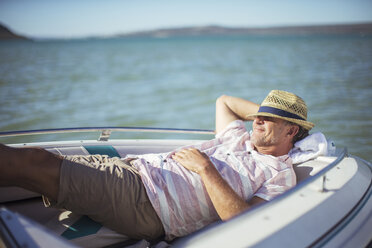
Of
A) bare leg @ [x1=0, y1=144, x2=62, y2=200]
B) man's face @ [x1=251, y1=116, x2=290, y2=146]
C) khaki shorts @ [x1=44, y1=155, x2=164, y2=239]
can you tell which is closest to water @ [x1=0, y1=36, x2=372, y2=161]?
man's face @ [x1=251, y1=116, x2=290, y2=146]

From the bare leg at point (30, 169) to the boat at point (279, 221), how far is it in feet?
0.52

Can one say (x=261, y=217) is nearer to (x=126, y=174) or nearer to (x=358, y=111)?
(x=126, y=174)

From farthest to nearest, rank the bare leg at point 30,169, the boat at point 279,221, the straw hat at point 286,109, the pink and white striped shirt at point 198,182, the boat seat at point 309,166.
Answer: the straw hat at point 286,109, the boat seat at point 309,166, the pink and white striped shirt at point 198,182, the bare leg at point 30,169, the boat at point 279,221

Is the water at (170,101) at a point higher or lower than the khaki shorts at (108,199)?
lower

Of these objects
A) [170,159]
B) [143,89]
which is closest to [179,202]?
[170,159]

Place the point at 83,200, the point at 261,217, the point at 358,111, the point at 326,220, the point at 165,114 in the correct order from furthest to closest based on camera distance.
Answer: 1. the point at 165,114
2. the point at 358,111
3. the point at 83,200
4. the point at 326,220
5. the point at 261,217

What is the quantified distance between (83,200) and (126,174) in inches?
11.3

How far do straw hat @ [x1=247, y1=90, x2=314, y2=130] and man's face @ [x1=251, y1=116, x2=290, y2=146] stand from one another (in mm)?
58

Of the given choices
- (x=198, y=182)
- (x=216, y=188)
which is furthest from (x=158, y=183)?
(x=216, y=188)

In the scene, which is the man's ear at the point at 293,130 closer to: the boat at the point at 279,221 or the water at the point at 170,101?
the boat at the point at 279,221

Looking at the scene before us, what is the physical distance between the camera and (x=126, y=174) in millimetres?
1939

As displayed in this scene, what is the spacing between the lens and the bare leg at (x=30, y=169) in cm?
166

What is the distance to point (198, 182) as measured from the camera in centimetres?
195

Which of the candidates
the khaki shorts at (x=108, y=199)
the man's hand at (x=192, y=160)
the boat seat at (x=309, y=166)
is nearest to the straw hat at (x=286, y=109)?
the boat seat at (x=309, y=166)
